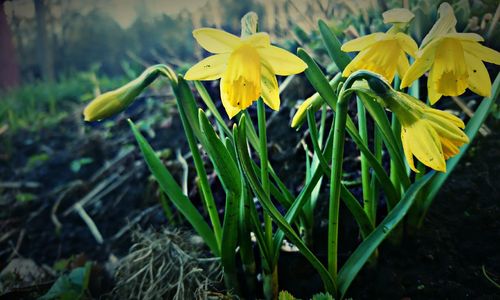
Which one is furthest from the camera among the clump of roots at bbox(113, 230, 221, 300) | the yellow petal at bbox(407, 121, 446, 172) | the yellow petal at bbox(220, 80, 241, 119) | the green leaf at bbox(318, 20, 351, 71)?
the clump of roots at bbox(113, 230, 221, 300)

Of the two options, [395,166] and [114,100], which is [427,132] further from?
[114,100]

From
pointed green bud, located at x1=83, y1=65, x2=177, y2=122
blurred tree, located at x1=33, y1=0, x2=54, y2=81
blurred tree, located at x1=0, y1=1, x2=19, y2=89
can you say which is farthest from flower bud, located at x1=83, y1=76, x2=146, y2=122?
blurred tree, located at x1=0, y1=1, x2=19, y2=89

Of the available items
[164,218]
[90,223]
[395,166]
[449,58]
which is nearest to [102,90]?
[90,223]

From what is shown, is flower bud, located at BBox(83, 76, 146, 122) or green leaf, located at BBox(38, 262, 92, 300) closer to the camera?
flower bud, located at BBox(83, 76, 146, 122)

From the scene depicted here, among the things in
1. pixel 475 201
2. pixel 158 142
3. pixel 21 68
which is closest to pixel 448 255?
pixel 475 201

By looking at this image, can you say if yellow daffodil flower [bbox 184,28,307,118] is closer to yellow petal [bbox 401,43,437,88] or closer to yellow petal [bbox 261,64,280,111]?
yellow petal [bbox 261,64,280,111]

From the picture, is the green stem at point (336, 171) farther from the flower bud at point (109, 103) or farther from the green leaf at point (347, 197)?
the flower bud at point (109, 103)
